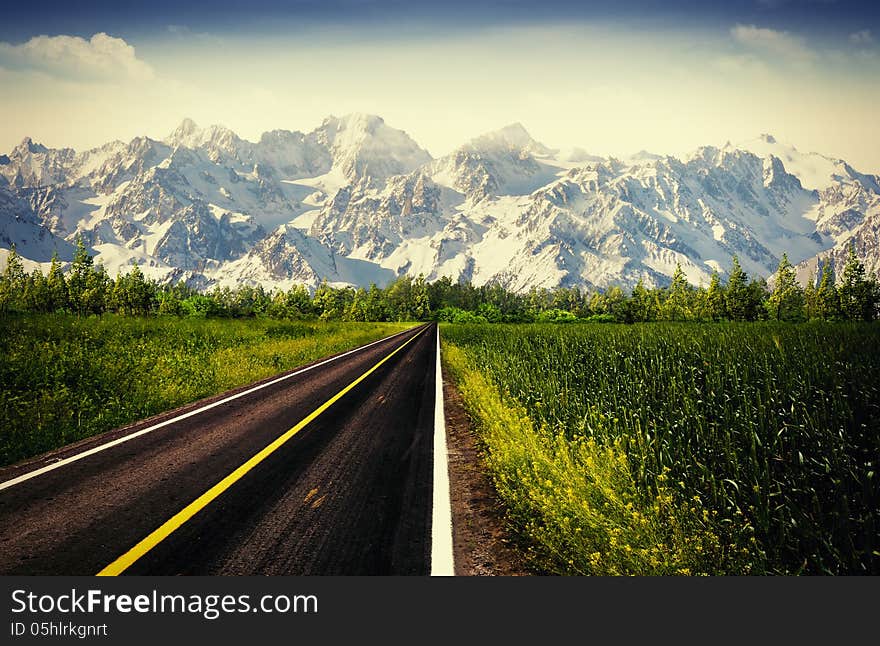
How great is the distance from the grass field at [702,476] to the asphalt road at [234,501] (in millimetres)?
1334

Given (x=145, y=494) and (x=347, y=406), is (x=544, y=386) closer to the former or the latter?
(x=347, y=406)

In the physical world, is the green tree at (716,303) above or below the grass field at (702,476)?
above

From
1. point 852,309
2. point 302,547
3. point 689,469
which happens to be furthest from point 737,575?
point 852,309

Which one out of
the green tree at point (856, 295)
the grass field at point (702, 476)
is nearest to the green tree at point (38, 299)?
the grass field at point (702, 476)

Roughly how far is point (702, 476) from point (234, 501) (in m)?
5.14

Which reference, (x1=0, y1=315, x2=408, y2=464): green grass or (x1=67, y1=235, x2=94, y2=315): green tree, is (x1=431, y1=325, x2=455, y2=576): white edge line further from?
(x1=67, y1=235, x2=94, y2=315): green tree

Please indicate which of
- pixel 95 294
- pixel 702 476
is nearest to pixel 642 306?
pixel 95 294

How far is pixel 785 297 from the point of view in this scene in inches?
4365

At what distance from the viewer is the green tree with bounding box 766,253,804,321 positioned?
336 ft

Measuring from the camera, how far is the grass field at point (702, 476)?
3.77 meters

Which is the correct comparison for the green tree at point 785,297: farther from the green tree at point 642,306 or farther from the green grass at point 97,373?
the green grass at point 97,373

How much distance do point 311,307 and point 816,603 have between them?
14686cm

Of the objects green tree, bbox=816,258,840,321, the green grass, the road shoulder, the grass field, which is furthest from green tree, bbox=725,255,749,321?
the road shoulder

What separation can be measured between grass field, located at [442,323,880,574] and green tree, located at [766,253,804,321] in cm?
11169
